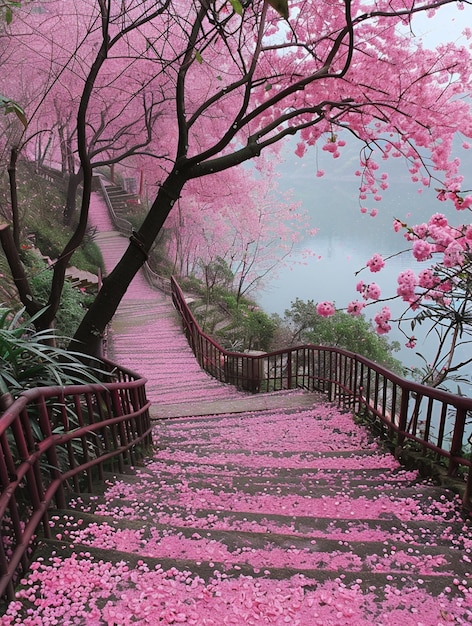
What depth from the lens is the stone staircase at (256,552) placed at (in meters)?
1.58

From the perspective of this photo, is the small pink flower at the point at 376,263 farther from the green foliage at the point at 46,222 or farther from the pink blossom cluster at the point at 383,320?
the green foliage at the point at 46,222

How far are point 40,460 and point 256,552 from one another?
3.84 feet

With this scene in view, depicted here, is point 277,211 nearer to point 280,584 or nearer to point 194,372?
point 194,372

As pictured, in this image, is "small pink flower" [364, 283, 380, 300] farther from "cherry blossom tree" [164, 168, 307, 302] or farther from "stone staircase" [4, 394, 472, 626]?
"cherry blossom tree" [164, 168, 307, 302]

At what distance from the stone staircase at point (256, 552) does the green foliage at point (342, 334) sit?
20.5ft

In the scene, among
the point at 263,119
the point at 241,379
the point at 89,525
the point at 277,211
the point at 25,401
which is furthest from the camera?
the point at 277,211

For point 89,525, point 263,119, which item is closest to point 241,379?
point 263,119

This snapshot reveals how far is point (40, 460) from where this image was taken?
232cm

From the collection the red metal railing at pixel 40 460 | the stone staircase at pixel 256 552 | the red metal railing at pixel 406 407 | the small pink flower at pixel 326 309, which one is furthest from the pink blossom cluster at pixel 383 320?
the red metal railing at pixel 40 460

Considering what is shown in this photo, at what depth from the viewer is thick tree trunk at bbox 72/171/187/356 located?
4.17m

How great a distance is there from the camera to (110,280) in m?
4.32

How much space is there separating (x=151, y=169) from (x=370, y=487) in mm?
13190

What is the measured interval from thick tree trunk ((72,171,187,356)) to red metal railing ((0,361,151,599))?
104 centimetres

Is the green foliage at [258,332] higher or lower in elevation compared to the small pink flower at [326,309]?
lower
